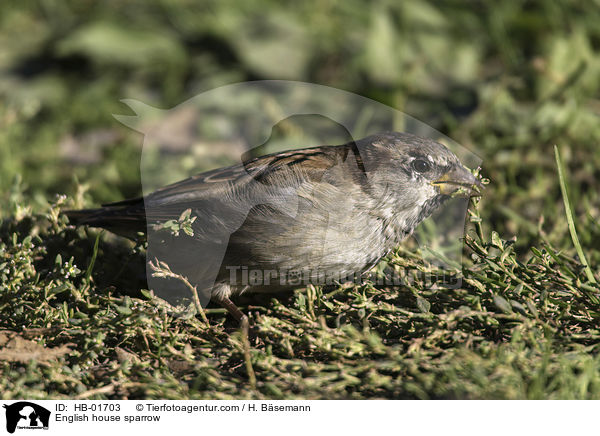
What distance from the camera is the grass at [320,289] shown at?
2.29 m

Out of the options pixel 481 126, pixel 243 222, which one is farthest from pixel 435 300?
pixel 481 126

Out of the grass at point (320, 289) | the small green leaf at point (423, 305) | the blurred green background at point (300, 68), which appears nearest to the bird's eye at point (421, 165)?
the grass at point (320, 289)

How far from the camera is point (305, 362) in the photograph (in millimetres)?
2373

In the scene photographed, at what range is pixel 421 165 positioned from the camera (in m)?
2.74

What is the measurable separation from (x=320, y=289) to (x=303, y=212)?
330 millimetres

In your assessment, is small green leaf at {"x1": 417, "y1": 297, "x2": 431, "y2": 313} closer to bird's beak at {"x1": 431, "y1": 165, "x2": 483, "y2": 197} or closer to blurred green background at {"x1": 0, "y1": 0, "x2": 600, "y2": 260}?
bird's beak at {"x1": 431, "y1": 165, "x2": 483, "y2": 197}

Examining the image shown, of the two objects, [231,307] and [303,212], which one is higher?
[303,212]

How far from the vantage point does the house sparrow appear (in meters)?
2.63

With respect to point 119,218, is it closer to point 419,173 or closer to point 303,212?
point 303,212

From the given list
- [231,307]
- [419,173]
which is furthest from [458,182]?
[231,307]

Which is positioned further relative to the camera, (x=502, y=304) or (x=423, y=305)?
(x=423, y=305)

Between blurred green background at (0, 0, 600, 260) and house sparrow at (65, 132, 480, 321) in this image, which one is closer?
house sparrow at (65, 132, 480, 321)
